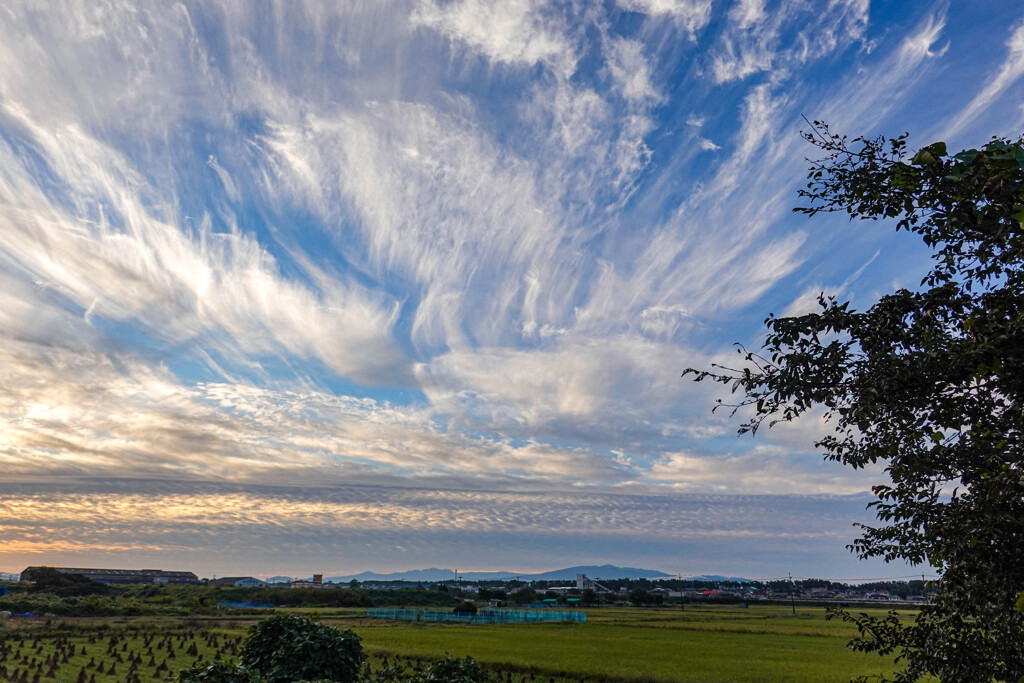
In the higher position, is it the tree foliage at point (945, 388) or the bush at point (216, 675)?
the tree foliage at point (945, 388)

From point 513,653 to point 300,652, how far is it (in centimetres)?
3726

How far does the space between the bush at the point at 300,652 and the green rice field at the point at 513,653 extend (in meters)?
9.79

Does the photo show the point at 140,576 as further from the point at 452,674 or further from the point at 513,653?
the point at 452,674

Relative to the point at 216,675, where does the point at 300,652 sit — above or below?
below

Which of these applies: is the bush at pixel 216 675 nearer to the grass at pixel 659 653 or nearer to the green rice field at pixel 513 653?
the green rice field at pixel 513 653

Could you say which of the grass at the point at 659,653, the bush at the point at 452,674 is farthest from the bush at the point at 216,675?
the grass at the point at 659,653

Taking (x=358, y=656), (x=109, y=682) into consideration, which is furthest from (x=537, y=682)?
(x=358, y=656)

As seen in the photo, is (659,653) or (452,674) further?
(659,653)

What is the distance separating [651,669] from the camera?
37.0 meters

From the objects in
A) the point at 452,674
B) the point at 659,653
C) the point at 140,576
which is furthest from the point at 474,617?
the point at 140,576

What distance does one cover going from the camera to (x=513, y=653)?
145 ft

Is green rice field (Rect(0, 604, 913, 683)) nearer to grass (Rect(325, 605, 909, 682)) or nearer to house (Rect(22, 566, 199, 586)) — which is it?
grass (Rect(325, 605, 909, 682))

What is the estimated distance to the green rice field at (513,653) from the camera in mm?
32562

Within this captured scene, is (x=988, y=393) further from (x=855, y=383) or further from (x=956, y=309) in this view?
(x=855, y=383)
